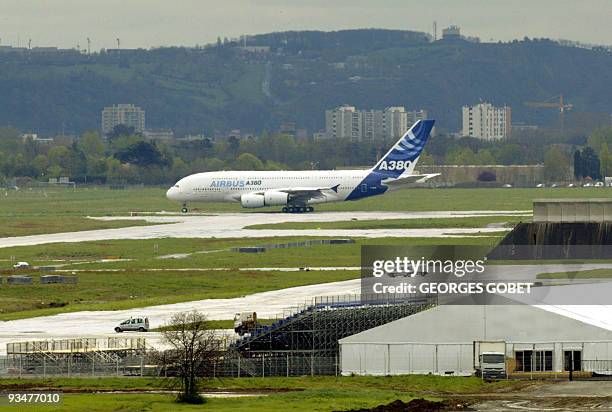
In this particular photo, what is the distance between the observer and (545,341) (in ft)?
268

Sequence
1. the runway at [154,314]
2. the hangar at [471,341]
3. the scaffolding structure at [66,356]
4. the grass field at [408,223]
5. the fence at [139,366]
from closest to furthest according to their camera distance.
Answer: the fence at [139,366] → the scaffolding structure at [66,356] → the hangar at [471,341] → the runway at [154,314] → the grass field at [408,223]

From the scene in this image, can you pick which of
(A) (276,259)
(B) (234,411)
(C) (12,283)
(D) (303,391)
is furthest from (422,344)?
(A) (276,259)

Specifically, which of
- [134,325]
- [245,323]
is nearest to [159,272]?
[134,325]

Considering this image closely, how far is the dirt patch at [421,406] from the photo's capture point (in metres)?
69.9

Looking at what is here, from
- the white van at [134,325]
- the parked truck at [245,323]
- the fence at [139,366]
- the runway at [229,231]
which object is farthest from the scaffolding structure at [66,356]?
the runway at [229,231]

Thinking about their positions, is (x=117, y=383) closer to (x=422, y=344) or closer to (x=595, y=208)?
(x=422, y=344)

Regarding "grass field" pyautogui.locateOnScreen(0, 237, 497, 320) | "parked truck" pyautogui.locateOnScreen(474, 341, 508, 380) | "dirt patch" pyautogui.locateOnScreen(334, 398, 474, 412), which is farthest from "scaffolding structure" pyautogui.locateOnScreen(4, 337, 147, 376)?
Result: "grass field" pyautogui.locateOnScreen(0, 237, 497, 320)

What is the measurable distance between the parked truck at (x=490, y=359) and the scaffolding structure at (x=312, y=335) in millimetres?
3500

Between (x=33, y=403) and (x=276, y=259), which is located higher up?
(x=276, y=259)

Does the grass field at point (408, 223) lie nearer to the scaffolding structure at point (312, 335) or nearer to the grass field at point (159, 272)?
the grass field at point (159, 272)

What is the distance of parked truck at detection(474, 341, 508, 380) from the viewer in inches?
3155

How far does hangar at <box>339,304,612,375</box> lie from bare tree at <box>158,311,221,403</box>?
23.9ft

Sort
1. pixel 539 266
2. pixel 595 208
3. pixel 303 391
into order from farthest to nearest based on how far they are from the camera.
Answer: pixel 595 208, pixel 539 266, pixel 303 391

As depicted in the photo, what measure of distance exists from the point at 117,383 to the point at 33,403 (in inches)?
305
